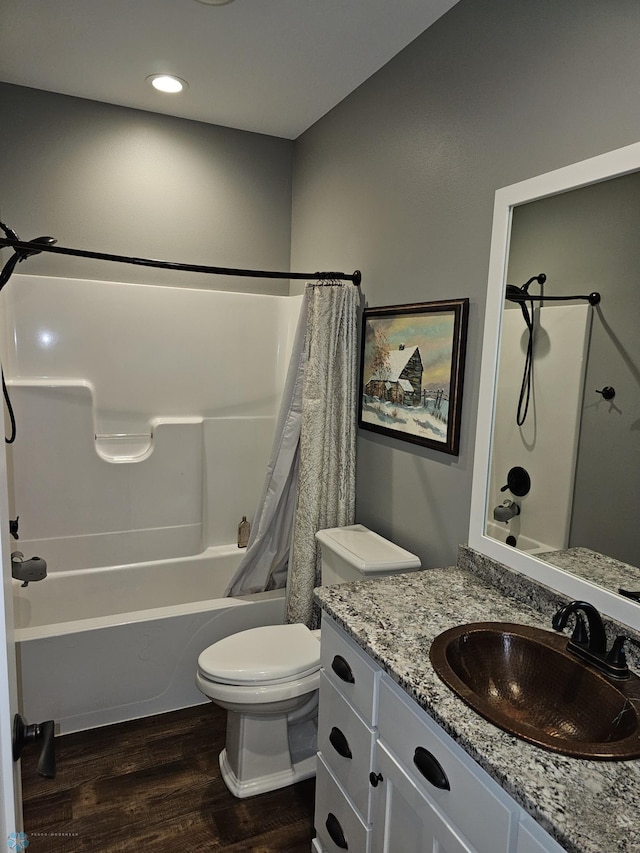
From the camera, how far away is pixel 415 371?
211cm

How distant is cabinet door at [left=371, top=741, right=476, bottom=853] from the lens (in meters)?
1.10

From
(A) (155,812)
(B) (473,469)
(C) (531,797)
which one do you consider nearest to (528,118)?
(B) (473,469)

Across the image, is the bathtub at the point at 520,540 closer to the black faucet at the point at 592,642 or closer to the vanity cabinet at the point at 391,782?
the black faucet at the point at 592,642

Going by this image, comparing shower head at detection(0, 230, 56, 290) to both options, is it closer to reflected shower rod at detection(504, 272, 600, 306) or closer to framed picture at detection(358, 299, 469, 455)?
framed picture at detection(358, 299, 469, 455)

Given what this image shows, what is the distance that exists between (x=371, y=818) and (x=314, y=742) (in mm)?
950

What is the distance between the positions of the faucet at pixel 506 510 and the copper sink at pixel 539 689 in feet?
1.20

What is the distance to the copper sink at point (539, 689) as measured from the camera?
1.04 meters

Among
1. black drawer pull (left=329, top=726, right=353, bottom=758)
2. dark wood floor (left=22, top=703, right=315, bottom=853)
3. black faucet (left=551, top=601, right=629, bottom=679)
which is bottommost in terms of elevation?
dark wood floor (left=22, top=703, right=315, bottom=853)

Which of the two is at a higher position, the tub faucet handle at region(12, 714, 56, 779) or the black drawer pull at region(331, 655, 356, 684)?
the tub faucet handle at region(12, 714, 56, 779)

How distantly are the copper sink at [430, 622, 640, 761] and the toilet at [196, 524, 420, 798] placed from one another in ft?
2.17

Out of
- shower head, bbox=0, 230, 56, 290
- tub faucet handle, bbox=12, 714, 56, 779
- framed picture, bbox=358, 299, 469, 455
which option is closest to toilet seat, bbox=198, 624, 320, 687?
framed picture, bbox=358, 299, 469, 455

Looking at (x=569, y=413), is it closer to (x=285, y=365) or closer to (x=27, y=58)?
(x=285, y=365)

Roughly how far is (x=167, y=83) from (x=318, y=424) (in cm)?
170

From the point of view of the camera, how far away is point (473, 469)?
1.83m
